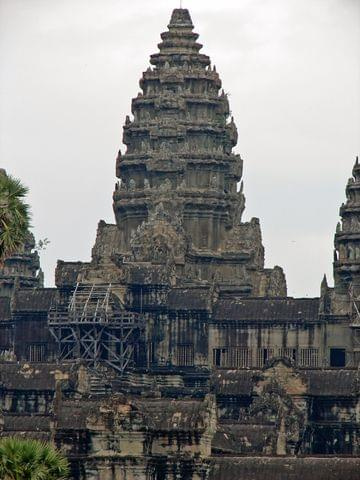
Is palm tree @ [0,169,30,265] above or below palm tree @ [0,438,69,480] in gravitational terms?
above

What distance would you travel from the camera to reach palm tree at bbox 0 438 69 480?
127000mm

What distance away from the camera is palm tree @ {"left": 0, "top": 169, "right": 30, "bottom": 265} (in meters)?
130

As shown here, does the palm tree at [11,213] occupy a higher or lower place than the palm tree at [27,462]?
higher

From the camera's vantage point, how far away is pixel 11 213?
130 m

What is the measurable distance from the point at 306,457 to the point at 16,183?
41281mm

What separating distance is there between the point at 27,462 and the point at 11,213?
9724 millimetres

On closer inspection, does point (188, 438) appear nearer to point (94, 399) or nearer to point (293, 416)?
point (94, 399)

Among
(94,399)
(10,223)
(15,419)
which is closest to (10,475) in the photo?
(10,223)

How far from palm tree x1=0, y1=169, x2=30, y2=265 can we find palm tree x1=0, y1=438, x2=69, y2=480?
25.3 feet

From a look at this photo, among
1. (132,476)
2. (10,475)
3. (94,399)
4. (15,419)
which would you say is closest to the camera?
(10,475)

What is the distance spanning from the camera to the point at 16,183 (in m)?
130

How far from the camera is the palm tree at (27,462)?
127000 mm

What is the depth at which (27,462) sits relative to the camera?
419ft

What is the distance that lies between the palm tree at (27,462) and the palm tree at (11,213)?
7.70 m
